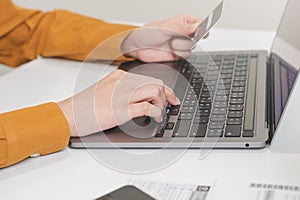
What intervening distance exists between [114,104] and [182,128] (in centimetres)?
12

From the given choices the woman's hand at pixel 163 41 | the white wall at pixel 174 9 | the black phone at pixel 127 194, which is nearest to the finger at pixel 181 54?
the woman's hand at pixel 163 41

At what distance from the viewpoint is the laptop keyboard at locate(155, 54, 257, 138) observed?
2.73 ft

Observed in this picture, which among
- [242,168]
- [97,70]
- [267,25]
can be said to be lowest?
[267,25]

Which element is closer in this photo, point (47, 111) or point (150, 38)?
point (47, 111)

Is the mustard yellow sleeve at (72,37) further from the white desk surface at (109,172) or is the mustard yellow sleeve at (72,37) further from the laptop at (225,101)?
the white desk surface at (109,172)

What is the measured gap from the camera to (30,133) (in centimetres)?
83

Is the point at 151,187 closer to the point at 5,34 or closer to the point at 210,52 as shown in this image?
the point at 210,52

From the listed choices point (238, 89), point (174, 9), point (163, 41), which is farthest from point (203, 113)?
point (174, 9)

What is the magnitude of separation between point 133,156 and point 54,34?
532 millimetres

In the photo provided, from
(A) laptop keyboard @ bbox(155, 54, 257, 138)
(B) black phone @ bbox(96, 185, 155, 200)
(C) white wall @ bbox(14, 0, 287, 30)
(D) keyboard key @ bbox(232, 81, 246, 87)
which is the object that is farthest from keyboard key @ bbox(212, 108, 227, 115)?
(C) white wall @ bbox(14, 0, 287, 30)

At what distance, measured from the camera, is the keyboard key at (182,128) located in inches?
32.5

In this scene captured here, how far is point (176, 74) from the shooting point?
108 centimetres

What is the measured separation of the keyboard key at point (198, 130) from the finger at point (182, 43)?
0.34 m

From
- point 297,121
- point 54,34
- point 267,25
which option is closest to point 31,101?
point 54,34
